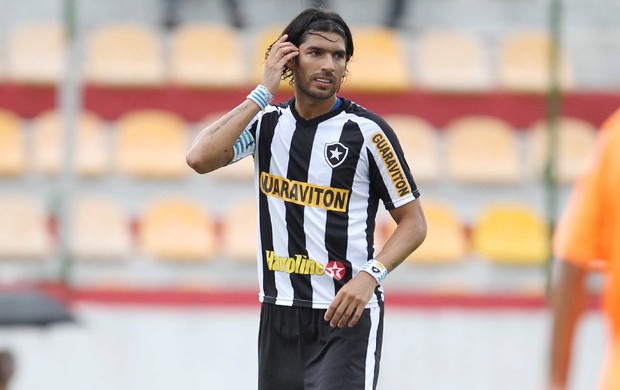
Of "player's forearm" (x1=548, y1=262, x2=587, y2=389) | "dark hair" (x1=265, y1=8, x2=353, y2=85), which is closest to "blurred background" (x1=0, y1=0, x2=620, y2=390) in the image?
"dark hair" (x1=265, y1=8, x2=353, y2=85)

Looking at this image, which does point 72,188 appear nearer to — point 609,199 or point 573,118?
point 573,118

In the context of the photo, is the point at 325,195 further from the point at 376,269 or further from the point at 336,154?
the point at 376,269

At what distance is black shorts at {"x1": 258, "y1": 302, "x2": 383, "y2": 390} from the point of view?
470 centimetres

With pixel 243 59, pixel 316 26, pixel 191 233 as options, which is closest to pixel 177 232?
pixel 191 233

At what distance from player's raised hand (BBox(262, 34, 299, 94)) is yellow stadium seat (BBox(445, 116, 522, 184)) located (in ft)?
25.1

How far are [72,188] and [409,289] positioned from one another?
9.69 feet

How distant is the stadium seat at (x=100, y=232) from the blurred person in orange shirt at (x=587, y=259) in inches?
329

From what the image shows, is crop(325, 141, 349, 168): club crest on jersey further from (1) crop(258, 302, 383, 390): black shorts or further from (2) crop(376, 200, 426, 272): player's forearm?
(1) crop(258, 302, 383, 390): black shorts

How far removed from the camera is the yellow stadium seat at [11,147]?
11906mm

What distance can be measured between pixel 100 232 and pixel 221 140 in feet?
21.6

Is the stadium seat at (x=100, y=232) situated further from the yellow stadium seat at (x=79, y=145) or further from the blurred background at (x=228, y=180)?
the yellow stadium seat at (x=79, y=145)

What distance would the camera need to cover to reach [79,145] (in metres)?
11.7

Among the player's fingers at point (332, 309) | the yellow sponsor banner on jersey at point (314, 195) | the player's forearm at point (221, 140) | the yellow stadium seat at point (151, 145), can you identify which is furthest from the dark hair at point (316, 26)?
the yellow stadium seat at point (151, 145)

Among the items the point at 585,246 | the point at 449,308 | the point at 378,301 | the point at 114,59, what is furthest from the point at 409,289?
the point at 585,246
